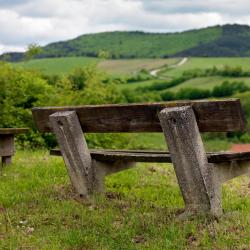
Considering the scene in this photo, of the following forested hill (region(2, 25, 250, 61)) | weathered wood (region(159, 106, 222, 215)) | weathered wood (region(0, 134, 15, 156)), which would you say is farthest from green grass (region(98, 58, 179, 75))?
weathered wood (region(159, 106, 222, 215))

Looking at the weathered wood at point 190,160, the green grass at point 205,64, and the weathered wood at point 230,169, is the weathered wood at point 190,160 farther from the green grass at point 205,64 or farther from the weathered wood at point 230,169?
the green grass at point 205,64

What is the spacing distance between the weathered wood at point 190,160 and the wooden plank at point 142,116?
4.0 inches

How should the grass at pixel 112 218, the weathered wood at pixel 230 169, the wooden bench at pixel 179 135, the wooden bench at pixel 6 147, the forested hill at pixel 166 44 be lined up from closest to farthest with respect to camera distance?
the grass at pixel 112 218 → the wooden bench at pixel 179 135 → the weathered wood at pixel 230 169 → the wooden bench at pixel 6 147 → the forested hill at pixel 166 44

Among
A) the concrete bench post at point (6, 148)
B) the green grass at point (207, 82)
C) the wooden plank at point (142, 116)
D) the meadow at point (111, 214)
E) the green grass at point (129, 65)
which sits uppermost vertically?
the wooden plank at point (142, 116)

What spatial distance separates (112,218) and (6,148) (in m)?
3.80

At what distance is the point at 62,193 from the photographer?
21.6ft

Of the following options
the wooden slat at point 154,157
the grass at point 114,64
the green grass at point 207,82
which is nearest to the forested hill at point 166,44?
the grass at point 114,64

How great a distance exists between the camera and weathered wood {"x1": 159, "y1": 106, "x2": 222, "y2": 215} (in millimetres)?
4930

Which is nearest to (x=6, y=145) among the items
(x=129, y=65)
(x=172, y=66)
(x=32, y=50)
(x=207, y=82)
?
(x=32, y=50)

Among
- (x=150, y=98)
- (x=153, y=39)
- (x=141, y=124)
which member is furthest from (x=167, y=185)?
(x=153, y=39)

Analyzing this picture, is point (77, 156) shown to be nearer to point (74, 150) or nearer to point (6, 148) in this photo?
point (74, 150)

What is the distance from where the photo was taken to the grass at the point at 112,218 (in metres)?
4.40

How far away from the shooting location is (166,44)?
517 feet

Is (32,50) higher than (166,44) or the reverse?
higher
